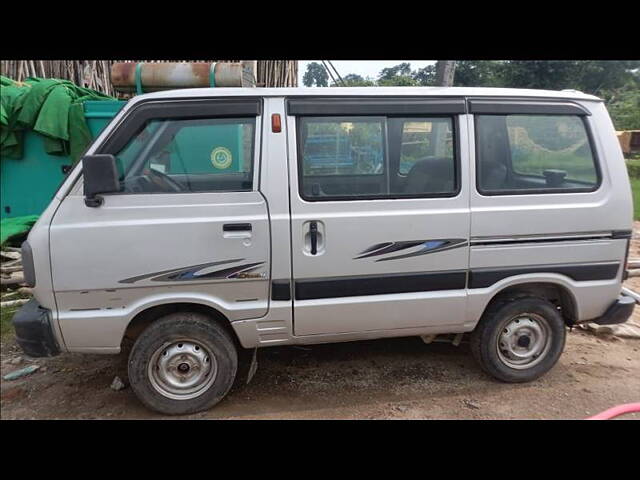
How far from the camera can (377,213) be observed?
2.99 meters

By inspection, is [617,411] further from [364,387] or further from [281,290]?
[281,290]

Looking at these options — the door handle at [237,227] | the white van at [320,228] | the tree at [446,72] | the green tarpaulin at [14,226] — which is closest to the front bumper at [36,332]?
the white van at [320,228]

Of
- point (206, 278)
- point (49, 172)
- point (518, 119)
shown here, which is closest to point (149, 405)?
point (206, 278)

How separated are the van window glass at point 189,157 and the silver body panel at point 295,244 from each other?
93 millimetres

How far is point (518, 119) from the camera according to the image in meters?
3.25

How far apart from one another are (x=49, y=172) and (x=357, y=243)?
5013 millimetres

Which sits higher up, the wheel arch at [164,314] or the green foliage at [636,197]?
the green foliage at [636,197]

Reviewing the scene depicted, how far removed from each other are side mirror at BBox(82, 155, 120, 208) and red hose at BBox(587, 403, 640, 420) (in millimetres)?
3474

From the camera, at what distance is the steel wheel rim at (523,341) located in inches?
135

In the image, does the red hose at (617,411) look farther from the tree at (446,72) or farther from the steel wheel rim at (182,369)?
the tree at (446,72)

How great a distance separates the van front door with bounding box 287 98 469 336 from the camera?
2945mm

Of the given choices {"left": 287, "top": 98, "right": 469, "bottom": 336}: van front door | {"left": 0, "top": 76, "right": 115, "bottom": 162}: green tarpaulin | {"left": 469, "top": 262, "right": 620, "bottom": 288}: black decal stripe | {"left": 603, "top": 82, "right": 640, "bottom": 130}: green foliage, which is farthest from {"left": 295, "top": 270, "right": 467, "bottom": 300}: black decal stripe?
{"left": 603, "top": 82, "right": 640, "bottom": 130}: green foliage

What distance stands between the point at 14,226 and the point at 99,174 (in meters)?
4.02

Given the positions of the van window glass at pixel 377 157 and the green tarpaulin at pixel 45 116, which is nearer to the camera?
the van window glass at pixel 377 157
